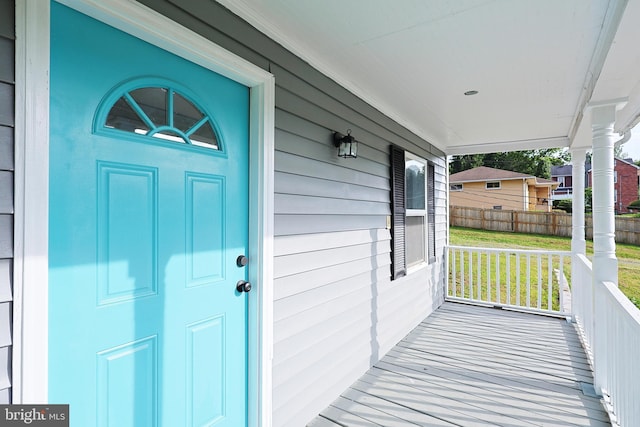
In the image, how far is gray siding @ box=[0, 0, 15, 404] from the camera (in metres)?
1.03

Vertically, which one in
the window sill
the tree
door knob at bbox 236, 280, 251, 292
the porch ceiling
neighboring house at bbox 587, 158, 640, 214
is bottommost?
the window sill

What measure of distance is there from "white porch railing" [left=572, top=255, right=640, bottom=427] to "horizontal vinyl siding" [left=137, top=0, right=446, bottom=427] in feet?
5.52

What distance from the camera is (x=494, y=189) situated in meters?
18.0

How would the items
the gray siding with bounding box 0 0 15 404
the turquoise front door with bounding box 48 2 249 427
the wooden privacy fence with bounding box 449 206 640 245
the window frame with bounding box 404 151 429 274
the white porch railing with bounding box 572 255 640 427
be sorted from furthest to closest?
1. the wooden privacy fence with bounding box 449 206 640 245
2. the window frame with bounding box 404 151 429 274
3. the white porch railing with bounding box 572 255 640 427
4. the turquoise front door with bounding box 48 2 249 427
5. the gray siding with bounding box 0 0 15 404

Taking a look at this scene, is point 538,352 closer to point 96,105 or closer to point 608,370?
point 608,370

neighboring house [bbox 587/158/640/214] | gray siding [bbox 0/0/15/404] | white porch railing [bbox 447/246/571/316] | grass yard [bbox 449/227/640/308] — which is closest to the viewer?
gray siding [bbox 0/0/15/404]

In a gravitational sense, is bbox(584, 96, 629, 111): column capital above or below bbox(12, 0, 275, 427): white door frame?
above

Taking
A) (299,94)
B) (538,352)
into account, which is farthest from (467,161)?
(299,94)

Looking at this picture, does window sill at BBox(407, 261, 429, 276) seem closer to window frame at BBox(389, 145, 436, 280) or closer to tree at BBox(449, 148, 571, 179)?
window frame at BBox(389, 145, 436, 280)

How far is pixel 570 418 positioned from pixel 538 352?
1223 mm

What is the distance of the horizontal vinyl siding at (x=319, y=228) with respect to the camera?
2049mm

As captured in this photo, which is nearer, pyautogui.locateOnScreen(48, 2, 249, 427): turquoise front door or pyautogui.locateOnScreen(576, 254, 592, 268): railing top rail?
pyautogui.locateOnScreen(48, 2, 249, 427): turquoise front door

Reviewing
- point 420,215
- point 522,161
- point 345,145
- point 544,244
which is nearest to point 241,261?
point 345,145

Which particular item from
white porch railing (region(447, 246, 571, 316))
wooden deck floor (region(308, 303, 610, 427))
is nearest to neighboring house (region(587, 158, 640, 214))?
white porch railing (region(447, 246, 571, 316))
